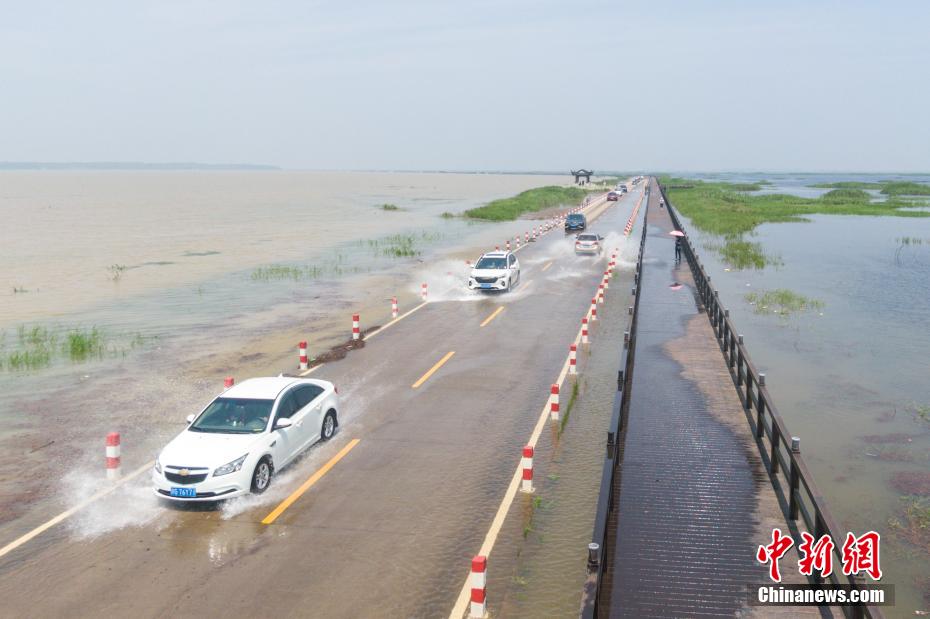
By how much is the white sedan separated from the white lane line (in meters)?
1.24

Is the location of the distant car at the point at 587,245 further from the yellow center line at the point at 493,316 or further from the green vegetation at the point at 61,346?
the green vegetation at the point at 61,346

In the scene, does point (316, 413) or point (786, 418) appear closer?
point (316, 413)

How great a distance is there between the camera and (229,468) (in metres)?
11.4

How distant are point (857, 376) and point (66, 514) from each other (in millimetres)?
21031

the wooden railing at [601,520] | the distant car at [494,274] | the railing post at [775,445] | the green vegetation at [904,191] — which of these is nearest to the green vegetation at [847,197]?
the green vegetation at [904,191]

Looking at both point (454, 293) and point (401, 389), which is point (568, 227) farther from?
point (401, 389)

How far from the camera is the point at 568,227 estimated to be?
62500 mm

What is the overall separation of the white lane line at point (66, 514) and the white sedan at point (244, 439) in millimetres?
1240

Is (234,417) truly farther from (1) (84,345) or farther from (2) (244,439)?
(1) (84,345)

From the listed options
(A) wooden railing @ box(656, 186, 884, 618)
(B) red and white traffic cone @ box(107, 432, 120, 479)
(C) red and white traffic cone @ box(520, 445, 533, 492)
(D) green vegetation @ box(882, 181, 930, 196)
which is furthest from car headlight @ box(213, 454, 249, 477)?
(D) green vegetation @ box(882, 181, 930, 196)

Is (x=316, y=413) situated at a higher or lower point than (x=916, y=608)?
higher

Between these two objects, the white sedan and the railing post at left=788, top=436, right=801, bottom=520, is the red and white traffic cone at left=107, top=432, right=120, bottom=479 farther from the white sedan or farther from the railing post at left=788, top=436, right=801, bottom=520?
the railing post at left=788, top=436, right=801, bottom=520

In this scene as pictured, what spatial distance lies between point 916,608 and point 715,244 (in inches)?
2052

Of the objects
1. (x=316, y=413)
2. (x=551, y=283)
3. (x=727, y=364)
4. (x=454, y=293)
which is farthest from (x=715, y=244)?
(x=316, y=413)
